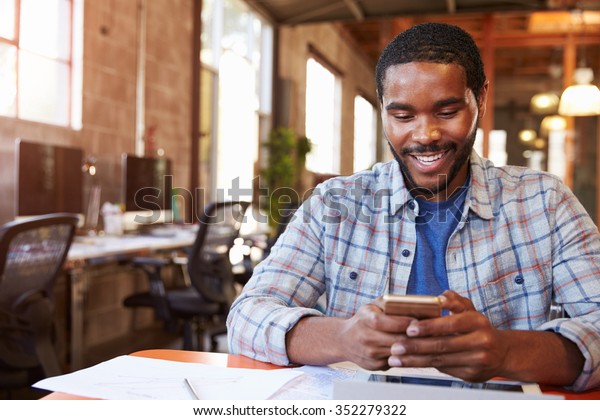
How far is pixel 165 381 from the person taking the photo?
2.90ft

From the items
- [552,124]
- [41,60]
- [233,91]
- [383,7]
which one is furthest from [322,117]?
[41,60]

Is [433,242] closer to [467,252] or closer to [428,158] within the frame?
[467,252]

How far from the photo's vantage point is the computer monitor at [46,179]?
332cm

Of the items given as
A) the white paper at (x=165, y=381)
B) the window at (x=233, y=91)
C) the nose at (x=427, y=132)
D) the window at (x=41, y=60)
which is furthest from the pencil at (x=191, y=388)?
the window at (x=233, y=91)

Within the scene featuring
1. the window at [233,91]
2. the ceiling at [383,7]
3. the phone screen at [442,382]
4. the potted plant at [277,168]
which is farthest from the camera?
the potted plant at [277,168]

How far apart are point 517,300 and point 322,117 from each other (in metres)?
9.57

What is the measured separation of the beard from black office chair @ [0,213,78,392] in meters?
1.49

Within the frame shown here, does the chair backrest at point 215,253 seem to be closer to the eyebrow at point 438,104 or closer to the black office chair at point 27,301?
the black office chair at point 27,301

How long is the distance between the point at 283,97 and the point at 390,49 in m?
7.35

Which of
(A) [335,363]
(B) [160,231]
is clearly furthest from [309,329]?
(B) [160,231]

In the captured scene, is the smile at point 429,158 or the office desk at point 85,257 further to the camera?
the office desk at point 85,257

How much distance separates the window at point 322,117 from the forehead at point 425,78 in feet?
26.1

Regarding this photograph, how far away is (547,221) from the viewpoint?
1.25 m

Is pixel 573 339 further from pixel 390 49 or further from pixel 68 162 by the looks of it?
pixel 68 162
